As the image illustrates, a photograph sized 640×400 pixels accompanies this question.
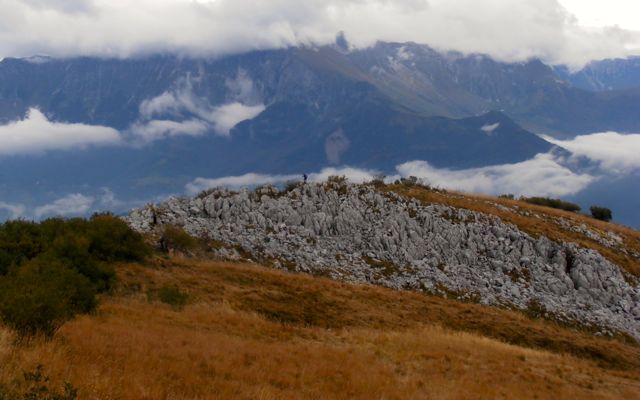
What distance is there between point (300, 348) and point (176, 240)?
2179 centimetres

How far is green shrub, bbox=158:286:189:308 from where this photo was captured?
26994 millimetres

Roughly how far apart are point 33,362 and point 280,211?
38902 mm

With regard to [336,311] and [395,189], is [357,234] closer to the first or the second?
[395,189]

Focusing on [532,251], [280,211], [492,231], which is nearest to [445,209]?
[492,231]

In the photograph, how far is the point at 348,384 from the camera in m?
16.8

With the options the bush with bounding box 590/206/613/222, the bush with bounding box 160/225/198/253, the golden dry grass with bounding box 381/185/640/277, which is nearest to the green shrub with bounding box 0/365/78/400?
the bush with bounding box 160/225/198/253

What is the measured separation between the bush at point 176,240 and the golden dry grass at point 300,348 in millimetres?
4043

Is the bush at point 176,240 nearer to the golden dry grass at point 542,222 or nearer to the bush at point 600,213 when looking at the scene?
the golden dry grass at point 542,222

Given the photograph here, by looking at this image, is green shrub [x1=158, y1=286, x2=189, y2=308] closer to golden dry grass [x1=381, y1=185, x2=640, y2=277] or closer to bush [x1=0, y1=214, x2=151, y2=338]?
bush [x1=0, y1=214, x2=151, y2=338]

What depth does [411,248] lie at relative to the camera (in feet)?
159

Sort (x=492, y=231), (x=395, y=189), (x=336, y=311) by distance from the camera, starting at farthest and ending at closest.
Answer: (x=395, y=189), (x=492, y=231), (x=336, y=311)

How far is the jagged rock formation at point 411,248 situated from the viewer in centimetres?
4328

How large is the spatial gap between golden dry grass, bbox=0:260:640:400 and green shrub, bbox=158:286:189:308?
825 mm

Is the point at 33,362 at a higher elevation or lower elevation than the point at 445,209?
lower
